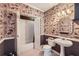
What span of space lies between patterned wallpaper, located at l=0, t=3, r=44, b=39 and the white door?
0.10m

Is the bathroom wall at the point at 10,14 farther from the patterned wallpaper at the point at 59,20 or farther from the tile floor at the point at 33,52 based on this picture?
the tile floor at the point at 33,52

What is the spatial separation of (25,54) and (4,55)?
0.30 m

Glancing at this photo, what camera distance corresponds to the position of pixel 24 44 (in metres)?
1.84

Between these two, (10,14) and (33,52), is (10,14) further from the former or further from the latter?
(33,52)

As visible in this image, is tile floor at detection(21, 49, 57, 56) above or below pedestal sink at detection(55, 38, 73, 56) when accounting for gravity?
below

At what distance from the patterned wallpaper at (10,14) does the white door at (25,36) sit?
0.32ft

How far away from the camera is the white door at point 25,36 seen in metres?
1.82

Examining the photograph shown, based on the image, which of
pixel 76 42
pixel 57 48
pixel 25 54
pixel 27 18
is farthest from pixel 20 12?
pixel 76 42

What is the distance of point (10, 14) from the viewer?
177 cm

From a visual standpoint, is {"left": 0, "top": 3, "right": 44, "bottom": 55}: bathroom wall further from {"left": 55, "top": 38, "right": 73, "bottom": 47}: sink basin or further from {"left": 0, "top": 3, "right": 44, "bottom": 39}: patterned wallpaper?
{"left": 55, "top": 38, "right": 73, "bottom": 47}: sink basin

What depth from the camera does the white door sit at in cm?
182

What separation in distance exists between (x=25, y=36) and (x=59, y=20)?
0.54m

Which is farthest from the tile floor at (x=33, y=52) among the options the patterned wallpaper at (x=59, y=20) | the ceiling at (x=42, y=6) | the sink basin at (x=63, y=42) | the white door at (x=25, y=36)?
the ceiling at (x=42, y=6)

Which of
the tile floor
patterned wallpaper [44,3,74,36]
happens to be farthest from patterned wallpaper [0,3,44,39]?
the tile floor
